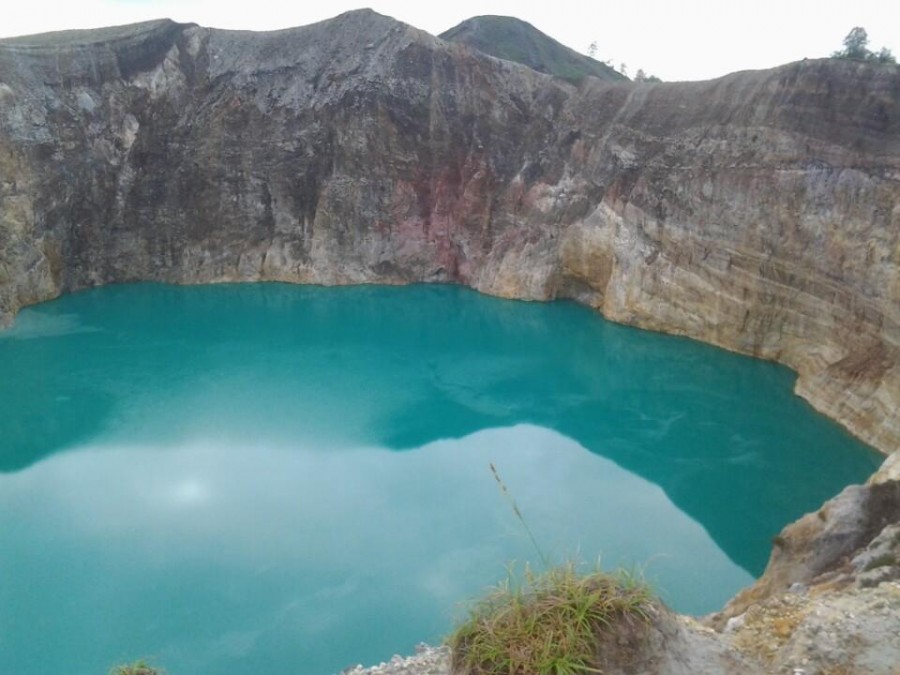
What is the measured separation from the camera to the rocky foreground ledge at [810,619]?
4.25 metres

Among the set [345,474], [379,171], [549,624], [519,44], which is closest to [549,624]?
[549,624]

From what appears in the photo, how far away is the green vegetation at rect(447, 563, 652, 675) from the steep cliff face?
15.0m

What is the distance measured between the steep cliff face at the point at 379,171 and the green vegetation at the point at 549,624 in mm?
15044

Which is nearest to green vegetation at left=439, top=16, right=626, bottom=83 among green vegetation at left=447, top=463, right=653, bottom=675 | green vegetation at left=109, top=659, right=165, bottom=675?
green vegetation at left=109, top=659, right=165, bottom=675

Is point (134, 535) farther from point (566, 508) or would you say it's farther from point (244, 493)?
point (566, 508)

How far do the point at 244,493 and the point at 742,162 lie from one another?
13865 millimetres

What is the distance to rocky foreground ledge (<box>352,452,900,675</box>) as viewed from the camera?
4.25 metres

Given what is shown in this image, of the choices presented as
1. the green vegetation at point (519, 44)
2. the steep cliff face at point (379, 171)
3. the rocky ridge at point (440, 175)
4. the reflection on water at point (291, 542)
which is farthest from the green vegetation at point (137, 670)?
the green vegetation at point (519, 44)

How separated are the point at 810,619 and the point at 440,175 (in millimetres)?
22551

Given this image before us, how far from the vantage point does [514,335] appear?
20.9m

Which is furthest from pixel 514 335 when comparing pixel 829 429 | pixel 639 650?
pixel 639 650

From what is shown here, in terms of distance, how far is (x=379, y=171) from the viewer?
26.0 meters

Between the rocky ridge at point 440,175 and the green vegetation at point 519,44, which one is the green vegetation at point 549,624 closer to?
the rocky ridge at point 440,175

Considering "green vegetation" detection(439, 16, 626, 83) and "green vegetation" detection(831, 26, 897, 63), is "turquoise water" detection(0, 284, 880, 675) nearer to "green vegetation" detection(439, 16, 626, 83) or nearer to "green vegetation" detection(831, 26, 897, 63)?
"green vegetation" detection(831, 26, 897, 63)
